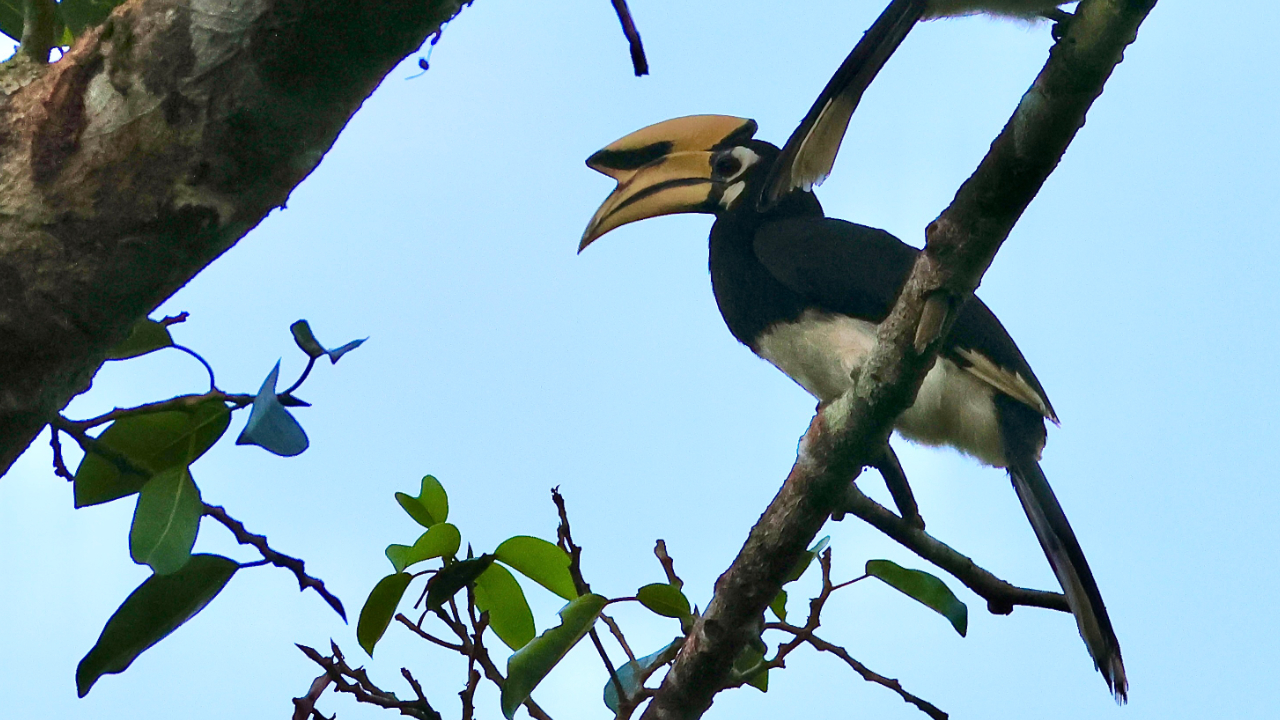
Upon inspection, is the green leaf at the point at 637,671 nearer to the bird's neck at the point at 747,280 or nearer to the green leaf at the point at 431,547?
the green leaf at the point at 431,547

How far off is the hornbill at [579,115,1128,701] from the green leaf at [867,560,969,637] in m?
0.47

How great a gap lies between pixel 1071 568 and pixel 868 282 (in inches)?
25.1

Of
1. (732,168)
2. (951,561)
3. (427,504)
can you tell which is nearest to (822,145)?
(951,561)

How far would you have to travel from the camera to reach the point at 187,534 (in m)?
1.04

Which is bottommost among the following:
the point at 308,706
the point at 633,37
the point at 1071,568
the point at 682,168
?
the point at 308,706

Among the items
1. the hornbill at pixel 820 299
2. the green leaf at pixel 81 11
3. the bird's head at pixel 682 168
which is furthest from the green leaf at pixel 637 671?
the bird's head at pixel 682 168

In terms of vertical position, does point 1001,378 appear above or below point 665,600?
above

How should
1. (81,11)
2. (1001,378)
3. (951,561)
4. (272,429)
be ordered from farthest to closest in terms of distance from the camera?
(1001,378) → (951,561) → (81,11) → (272,429)

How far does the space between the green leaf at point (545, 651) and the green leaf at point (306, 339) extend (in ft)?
1.16

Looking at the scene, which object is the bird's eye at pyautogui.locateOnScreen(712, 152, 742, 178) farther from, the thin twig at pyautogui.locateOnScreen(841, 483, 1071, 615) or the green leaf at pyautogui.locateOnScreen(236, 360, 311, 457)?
the green leaf at pyautogui.locateOnScreen(236, 360, 311, 457)

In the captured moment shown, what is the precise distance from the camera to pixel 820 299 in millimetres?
2205

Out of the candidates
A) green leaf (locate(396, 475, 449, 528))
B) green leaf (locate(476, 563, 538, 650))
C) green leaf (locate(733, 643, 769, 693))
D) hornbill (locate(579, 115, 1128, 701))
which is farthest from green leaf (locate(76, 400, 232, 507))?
hornbill (locate(579, 115, 1128, 701))

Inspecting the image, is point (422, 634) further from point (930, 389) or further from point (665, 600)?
point (930, 389)

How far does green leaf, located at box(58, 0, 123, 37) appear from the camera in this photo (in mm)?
1125
